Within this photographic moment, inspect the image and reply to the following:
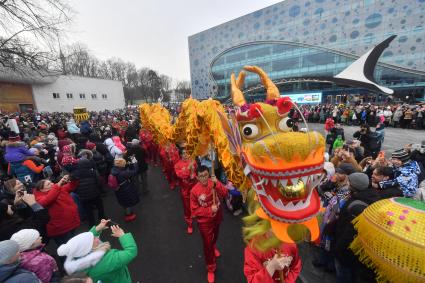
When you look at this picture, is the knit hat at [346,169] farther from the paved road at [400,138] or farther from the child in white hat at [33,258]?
the paved road at [400,138]

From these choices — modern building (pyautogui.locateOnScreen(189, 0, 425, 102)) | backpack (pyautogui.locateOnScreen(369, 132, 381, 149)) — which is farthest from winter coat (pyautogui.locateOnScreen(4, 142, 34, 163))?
modern building (pyautogui.locateOnScreen(189, 0, 425, 102))

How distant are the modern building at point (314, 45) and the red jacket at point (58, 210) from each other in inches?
1013

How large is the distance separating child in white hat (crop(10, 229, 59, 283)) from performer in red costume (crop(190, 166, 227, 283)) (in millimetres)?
1537

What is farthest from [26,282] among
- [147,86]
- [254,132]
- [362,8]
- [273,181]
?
[147,86]

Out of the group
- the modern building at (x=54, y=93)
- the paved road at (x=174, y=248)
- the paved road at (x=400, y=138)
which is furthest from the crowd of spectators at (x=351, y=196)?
the modern building at (x=54, y=93)

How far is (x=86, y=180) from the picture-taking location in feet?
11.9

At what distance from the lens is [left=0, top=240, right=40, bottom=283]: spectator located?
1.42m

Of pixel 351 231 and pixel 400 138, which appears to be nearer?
pixel 351 231

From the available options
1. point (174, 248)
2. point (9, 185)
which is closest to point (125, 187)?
point (174, 248)

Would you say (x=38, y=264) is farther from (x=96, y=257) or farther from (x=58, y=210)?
(x=58, y=210)

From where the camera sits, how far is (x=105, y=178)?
19.7ft

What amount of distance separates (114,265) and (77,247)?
366mm

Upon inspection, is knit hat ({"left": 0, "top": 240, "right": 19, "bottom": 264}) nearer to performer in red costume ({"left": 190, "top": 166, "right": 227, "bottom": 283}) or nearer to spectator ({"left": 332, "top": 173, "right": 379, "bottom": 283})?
performer in red costume ({"left": 190, "top": 166, "right": 227, "bottom": 283})

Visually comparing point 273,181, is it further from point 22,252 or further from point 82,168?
point 82,168
